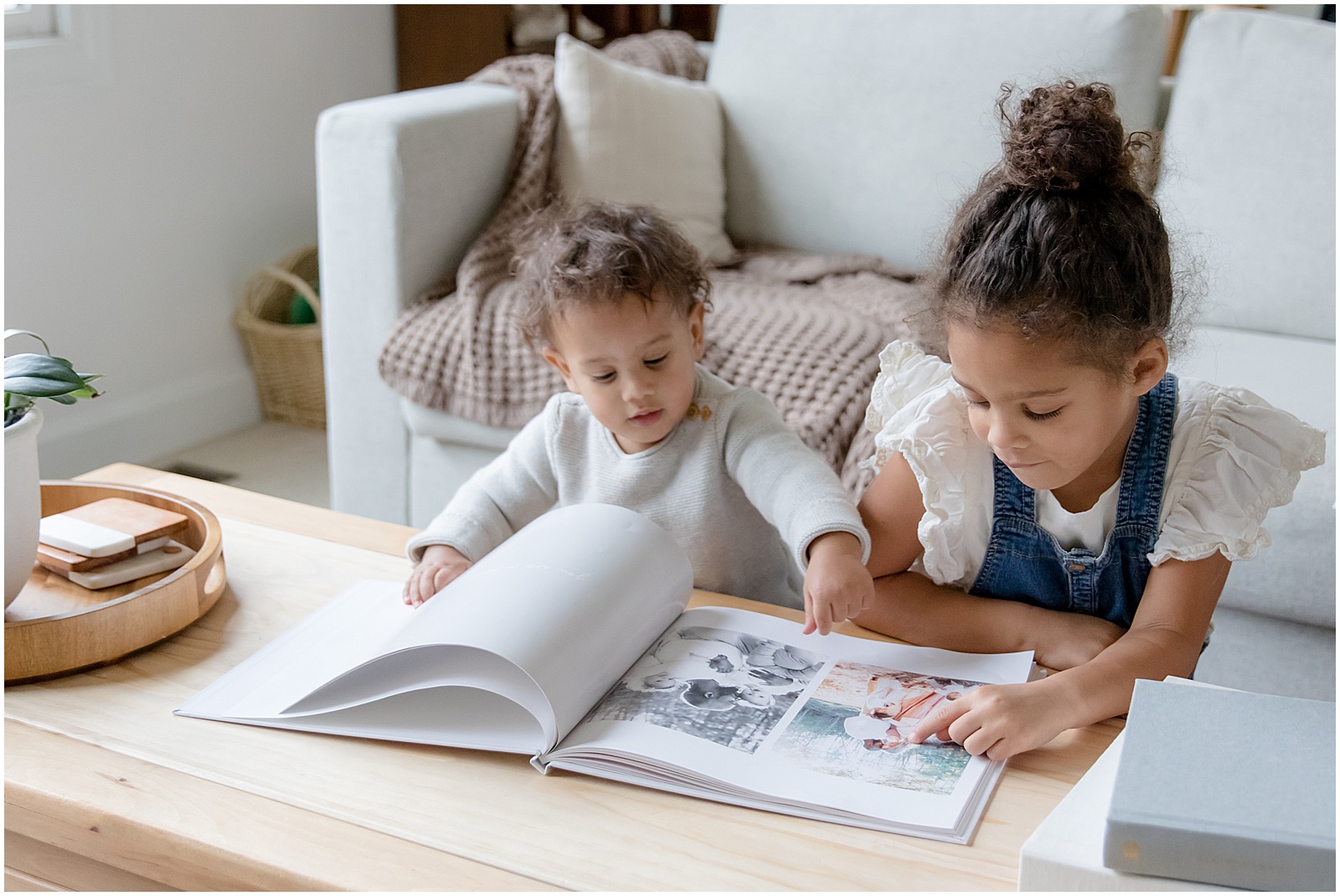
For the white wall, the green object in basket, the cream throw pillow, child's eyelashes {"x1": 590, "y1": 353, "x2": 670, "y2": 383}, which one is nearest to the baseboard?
the white wall

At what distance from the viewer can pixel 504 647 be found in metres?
0.71

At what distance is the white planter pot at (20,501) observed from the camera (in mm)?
781

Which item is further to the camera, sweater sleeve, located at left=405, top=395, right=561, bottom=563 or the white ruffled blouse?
sweater sleeve, located at left=405, top=395, right=561, bottom=563

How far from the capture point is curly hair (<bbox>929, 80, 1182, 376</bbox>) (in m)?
0.74

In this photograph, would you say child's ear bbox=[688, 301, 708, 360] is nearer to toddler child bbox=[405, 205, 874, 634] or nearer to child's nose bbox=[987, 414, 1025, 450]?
toddler child bbox=[405, 205, 874, 634]

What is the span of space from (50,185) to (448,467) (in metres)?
0.98

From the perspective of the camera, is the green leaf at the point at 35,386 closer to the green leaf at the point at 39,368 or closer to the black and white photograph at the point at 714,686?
the green leaf at the point at 39,368

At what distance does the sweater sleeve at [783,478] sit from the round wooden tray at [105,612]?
16.8 inches

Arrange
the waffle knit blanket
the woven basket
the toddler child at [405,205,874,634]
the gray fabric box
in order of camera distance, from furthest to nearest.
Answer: the woven basket < the waffle knit blanket < the toddler child at [405,205,874,634] < the gray fabric box

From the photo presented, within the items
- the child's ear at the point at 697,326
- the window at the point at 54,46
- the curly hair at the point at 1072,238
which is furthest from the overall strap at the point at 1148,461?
the window at the point at 54,46

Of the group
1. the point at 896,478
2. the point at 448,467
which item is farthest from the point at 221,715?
the point at 448,467

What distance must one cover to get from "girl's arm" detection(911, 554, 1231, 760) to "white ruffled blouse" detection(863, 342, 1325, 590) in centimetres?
2

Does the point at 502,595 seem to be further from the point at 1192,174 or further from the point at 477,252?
the point at 1192,174

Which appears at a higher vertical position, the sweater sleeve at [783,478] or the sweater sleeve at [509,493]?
the sweater sleeve at [783,478]
